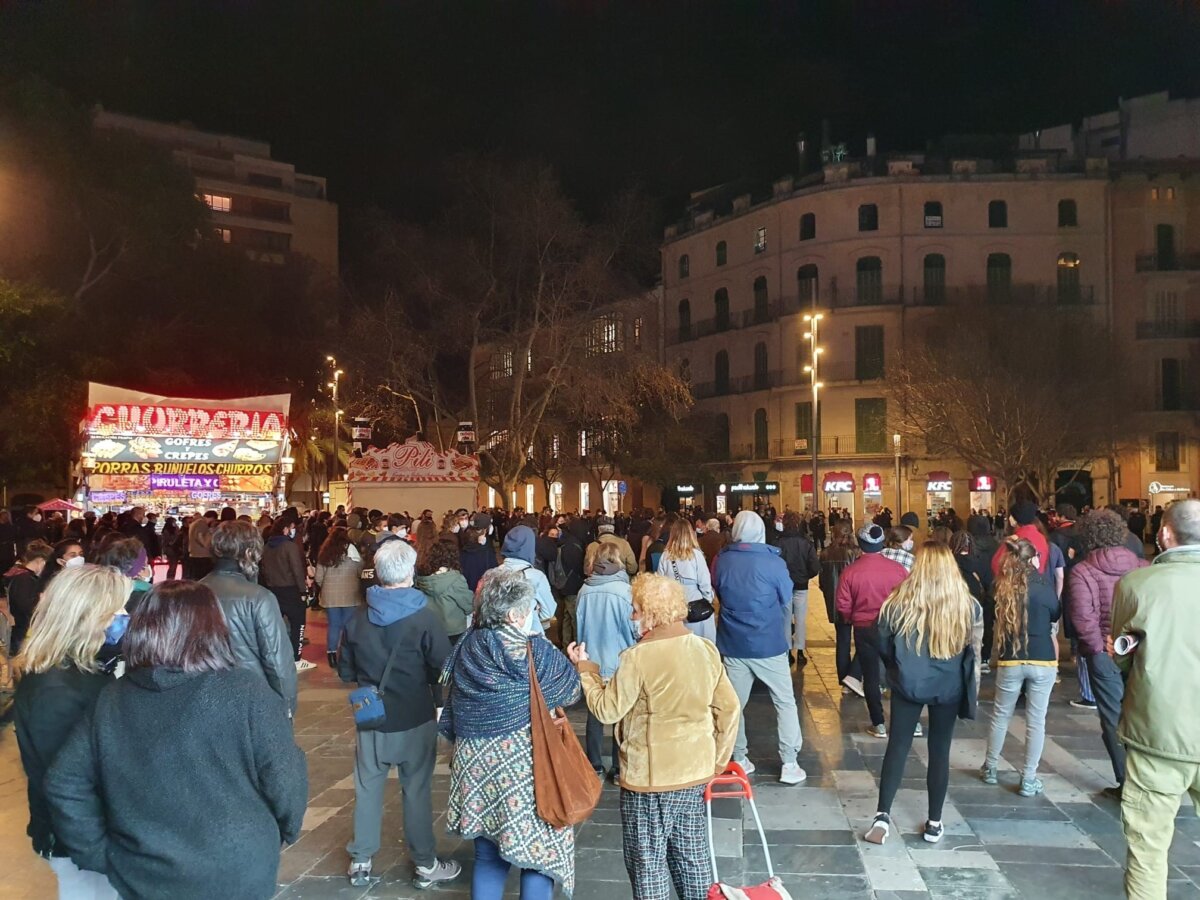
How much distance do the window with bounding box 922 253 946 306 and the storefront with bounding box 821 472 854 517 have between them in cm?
835

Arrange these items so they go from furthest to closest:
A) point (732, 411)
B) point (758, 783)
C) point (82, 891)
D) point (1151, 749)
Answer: point (732, 411) → point (758, 783) → point (1151, 749) → point (82, 891)

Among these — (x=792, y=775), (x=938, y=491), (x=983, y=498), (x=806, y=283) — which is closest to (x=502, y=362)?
(x=806, y=283)

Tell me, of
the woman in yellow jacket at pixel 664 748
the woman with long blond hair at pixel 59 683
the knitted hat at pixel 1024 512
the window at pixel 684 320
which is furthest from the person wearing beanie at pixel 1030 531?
the window at pixel 684 320

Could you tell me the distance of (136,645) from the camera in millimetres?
2459

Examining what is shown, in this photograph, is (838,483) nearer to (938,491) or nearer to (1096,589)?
(938,491)

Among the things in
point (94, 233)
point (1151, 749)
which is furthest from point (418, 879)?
point (94, 233)

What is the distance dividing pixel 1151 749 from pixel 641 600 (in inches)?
78.8

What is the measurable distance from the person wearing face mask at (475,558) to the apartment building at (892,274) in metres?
28.2

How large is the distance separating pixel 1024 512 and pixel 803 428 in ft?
103

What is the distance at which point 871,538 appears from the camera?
6.89 metres

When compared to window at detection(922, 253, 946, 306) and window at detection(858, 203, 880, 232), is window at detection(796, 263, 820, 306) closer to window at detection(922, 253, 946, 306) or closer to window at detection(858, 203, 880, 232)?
window at detection(858, 203, 880, 232)

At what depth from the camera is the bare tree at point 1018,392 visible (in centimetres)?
2928

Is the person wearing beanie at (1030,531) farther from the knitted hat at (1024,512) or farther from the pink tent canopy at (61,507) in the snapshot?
the pink tent canopy at (61,507)

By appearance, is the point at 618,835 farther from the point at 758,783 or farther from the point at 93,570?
the point at 93,570
